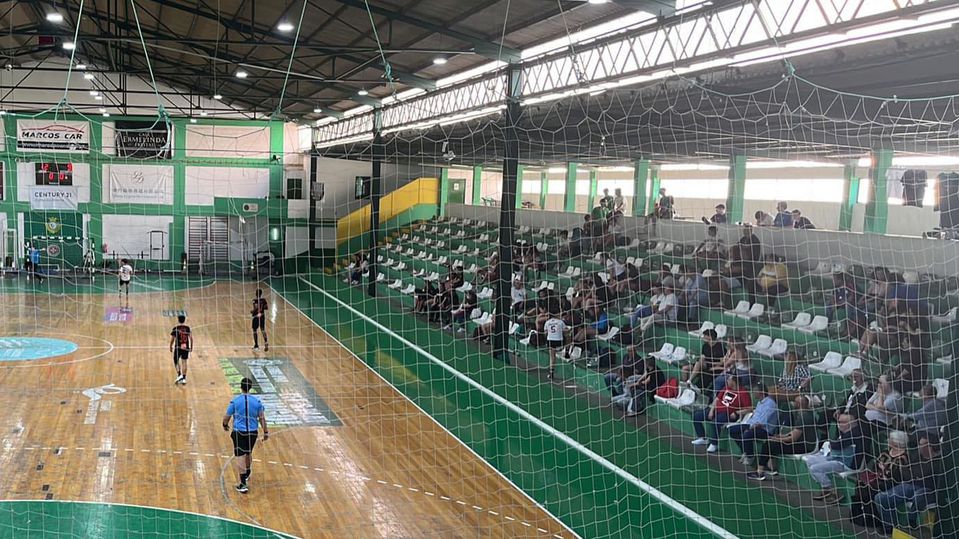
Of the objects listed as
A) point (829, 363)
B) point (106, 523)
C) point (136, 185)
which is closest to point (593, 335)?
point (829, 363)

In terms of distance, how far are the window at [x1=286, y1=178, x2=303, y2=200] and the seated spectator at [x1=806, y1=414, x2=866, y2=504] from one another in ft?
76.5

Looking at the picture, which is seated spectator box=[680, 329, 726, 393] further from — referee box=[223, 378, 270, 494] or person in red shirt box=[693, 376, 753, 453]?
referee box=[223, 378, 270, 494]

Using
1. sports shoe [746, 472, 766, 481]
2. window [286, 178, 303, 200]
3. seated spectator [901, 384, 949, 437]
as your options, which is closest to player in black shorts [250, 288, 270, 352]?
sports shoe [746, 472, 766, 481]

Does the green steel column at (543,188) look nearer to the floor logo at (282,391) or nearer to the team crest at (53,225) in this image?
the floor logo at (282,391)

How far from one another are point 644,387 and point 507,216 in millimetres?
4359

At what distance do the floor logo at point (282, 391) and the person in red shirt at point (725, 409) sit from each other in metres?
4.95

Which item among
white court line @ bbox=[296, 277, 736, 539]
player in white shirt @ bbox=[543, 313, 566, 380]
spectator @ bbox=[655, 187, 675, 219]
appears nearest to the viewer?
white court line @ bbox=[296, 277, 736, 539]

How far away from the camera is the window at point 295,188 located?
92.5 ft

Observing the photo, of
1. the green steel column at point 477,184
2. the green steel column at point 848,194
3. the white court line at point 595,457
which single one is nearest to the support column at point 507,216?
the white court line at point 595,457

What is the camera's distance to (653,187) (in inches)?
731

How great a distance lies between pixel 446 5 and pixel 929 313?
26.5 ft

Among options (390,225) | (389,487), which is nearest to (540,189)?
(390,225)

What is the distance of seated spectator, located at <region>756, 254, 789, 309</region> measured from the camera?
10.3 meters

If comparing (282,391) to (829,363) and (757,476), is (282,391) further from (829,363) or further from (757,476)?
(829,363)
